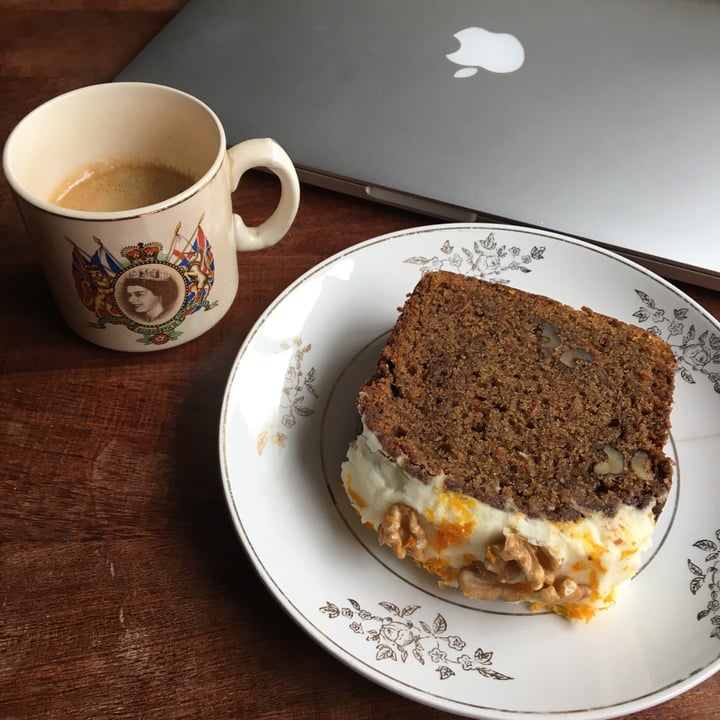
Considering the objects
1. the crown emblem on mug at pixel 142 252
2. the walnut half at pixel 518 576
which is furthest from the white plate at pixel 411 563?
the crown emblem on mug at pixel 142 252

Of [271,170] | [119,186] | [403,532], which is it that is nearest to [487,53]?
[271,170]

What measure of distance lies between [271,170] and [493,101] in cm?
39

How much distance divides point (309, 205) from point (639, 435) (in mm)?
611

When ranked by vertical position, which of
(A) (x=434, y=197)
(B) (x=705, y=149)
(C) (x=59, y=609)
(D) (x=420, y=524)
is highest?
(B) (x=705, y=149)

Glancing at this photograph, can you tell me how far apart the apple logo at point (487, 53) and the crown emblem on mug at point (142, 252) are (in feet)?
1.94

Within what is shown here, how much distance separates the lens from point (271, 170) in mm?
937

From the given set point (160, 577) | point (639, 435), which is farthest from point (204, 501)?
point (639, 435)

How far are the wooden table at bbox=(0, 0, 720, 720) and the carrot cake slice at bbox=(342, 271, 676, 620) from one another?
0.15 m

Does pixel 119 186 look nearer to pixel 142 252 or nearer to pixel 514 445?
pixel 142 252

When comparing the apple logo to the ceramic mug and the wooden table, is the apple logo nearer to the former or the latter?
→ the wooden table

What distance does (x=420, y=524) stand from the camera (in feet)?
2.47

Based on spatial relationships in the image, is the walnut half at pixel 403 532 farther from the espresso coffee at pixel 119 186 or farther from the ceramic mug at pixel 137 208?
the espresso coffee at pixel 119 186

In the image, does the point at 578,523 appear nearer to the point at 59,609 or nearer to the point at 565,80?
the point at 59,609

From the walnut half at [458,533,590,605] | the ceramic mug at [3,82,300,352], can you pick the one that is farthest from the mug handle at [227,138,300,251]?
the walnut half at [458,533,590,605]
